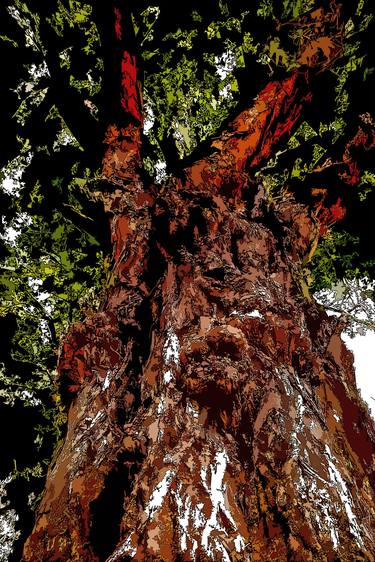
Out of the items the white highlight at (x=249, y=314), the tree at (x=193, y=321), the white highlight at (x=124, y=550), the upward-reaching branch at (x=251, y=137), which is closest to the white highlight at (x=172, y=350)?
the tree at (x=193, y=321)

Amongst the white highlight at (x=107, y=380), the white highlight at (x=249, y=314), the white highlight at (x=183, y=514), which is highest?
the white highlight at (x=249, y=314)

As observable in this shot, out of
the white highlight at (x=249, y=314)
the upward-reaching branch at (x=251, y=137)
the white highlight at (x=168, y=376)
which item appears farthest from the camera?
the upward-reaching branch at (x=251, y=137)

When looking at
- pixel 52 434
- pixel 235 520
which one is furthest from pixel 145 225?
pixel 52 434

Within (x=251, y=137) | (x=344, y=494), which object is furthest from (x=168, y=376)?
(x=251, y=137)

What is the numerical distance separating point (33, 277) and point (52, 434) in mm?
2404

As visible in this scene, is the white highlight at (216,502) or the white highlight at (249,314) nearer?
the white highlight at (216,502)

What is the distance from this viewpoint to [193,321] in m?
1.90

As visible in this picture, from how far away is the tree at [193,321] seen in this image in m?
1.24

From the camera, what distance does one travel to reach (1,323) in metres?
5.56

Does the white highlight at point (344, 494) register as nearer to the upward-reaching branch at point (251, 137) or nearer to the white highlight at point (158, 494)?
the white highlight at point (158, 494)

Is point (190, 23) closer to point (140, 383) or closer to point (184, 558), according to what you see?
point (140, 383)

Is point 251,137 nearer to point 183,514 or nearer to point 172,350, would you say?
point 172,350

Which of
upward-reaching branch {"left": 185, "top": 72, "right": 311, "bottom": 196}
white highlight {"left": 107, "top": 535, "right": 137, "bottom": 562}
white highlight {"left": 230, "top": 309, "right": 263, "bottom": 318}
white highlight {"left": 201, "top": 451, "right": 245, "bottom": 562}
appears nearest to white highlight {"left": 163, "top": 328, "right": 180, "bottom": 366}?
white highlight {"left": 230, "top": 309, "right": 263, "bottom": 318}

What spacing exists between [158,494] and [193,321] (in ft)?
2.77
